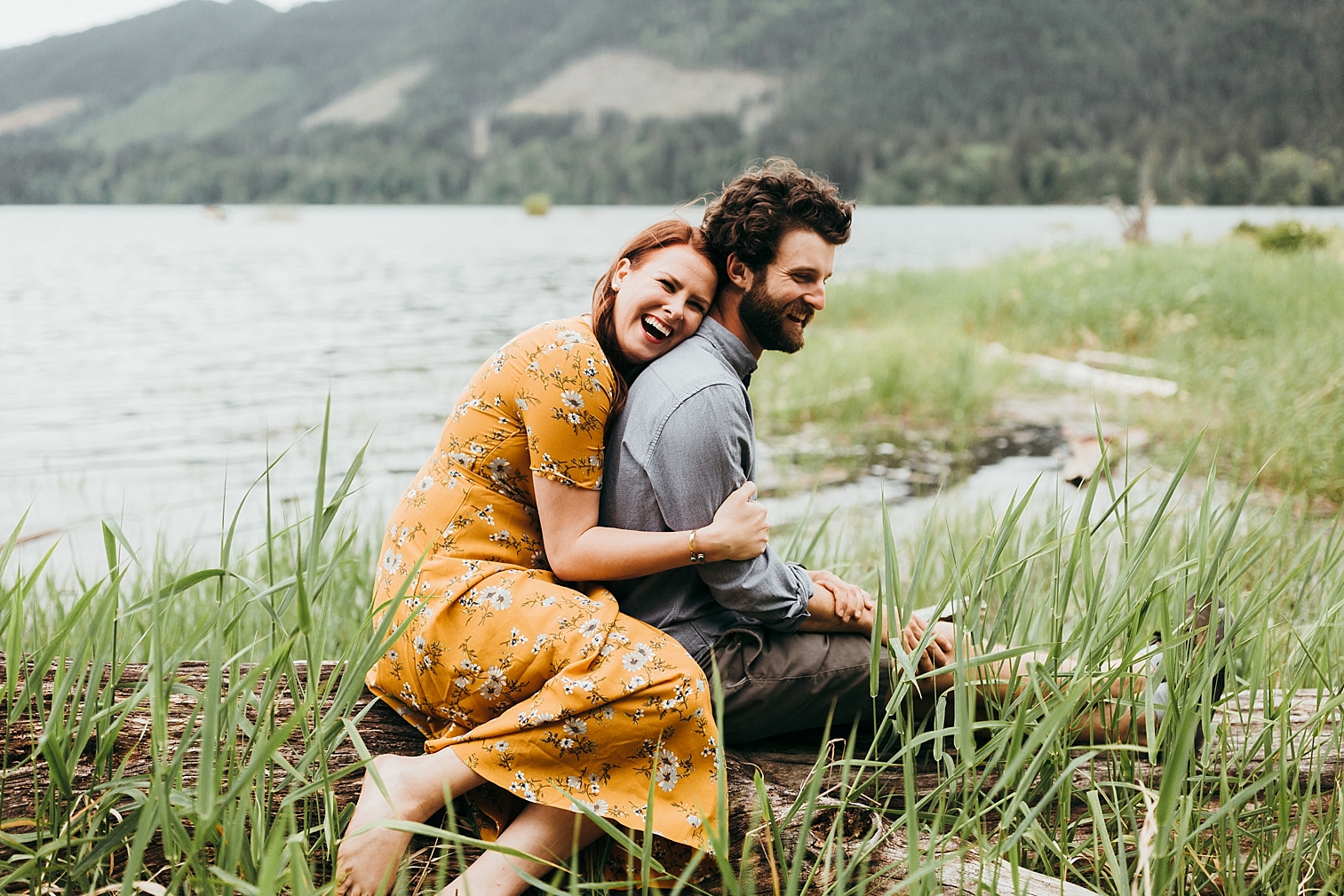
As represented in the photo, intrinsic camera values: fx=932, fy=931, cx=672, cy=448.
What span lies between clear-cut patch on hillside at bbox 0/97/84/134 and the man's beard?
161m

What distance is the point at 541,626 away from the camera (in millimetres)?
2094

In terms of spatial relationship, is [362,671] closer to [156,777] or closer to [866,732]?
[156,777]

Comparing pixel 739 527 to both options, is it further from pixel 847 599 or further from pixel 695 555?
pixel 847 599

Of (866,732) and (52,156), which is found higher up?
(52,156)

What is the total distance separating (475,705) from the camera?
2148 millimetres

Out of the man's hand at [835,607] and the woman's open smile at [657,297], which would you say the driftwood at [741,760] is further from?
the woman's open smile at [657,297]

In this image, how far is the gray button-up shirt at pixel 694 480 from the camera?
224cm

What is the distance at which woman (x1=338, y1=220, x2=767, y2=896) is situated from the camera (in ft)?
6.66

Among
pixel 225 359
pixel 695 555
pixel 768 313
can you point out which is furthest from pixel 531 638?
pixel 225 359

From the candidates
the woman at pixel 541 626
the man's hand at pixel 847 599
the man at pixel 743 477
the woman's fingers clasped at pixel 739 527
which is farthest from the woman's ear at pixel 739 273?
the man's hand at pixel 847 599

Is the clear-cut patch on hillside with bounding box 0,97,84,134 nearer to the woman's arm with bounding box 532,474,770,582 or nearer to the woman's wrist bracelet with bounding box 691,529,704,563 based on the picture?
the woman's arm with bounding box 532,474,770,582

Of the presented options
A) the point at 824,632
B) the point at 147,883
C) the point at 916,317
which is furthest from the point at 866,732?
the point at 916,317

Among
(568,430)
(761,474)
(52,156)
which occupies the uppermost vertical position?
(52,156)

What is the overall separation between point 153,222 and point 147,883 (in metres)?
88.2
